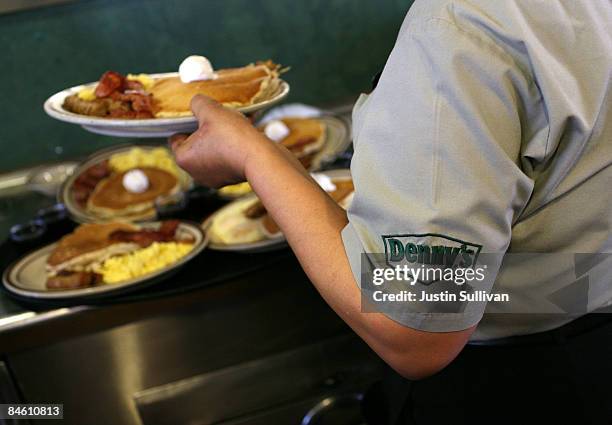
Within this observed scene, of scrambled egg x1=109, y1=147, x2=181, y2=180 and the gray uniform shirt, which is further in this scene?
scrambled egg x1=109, y1=147, x2=181, y2=180

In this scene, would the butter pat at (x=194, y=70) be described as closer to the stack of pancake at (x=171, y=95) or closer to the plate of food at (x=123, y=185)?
the stack of pancake at (x=171, y=95)

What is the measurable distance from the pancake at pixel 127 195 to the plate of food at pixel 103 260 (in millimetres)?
220

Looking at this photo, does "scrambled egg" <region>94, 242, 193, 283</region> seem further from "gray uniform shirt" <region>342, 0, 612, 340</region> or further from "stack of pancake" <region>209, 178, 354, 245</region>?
"gray uniform shirt" <region>342, 0, 612, 340</region>

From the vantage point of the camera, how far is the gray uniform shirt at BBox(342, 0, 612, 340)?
0.73m

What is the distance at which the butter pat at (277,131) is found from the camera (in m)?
2.29

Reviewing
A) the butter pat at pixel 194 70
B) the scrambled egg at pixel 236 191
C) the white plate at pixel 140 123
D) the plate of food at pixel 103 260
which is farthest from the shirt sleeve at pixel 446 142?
the scrambled egg at pixel 236 191

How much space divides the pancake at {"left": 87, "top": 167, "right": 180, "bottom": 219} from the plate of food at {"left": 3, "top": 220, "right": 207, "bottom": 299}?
0.22 m

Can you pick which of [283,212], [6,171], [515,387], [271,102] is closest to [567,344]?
[515,387]

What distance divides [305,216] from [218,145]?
9.8 inches

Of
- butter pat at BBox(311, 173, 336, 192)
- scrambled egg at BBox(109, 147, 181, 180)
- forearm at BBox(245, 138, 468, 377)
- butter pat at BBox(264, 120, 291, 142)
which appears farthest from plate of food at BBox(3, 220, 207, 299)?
forearm at BBox(245, 138, 468, 377)

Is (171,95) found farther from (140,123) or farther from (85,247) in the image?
(85,247)

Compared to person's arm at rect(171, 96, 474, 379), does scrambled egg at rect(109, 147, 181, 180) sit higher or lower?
lower

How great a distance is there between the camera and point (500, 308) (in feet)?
3.16

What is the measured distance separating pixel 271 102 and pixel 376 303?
0.68 m
